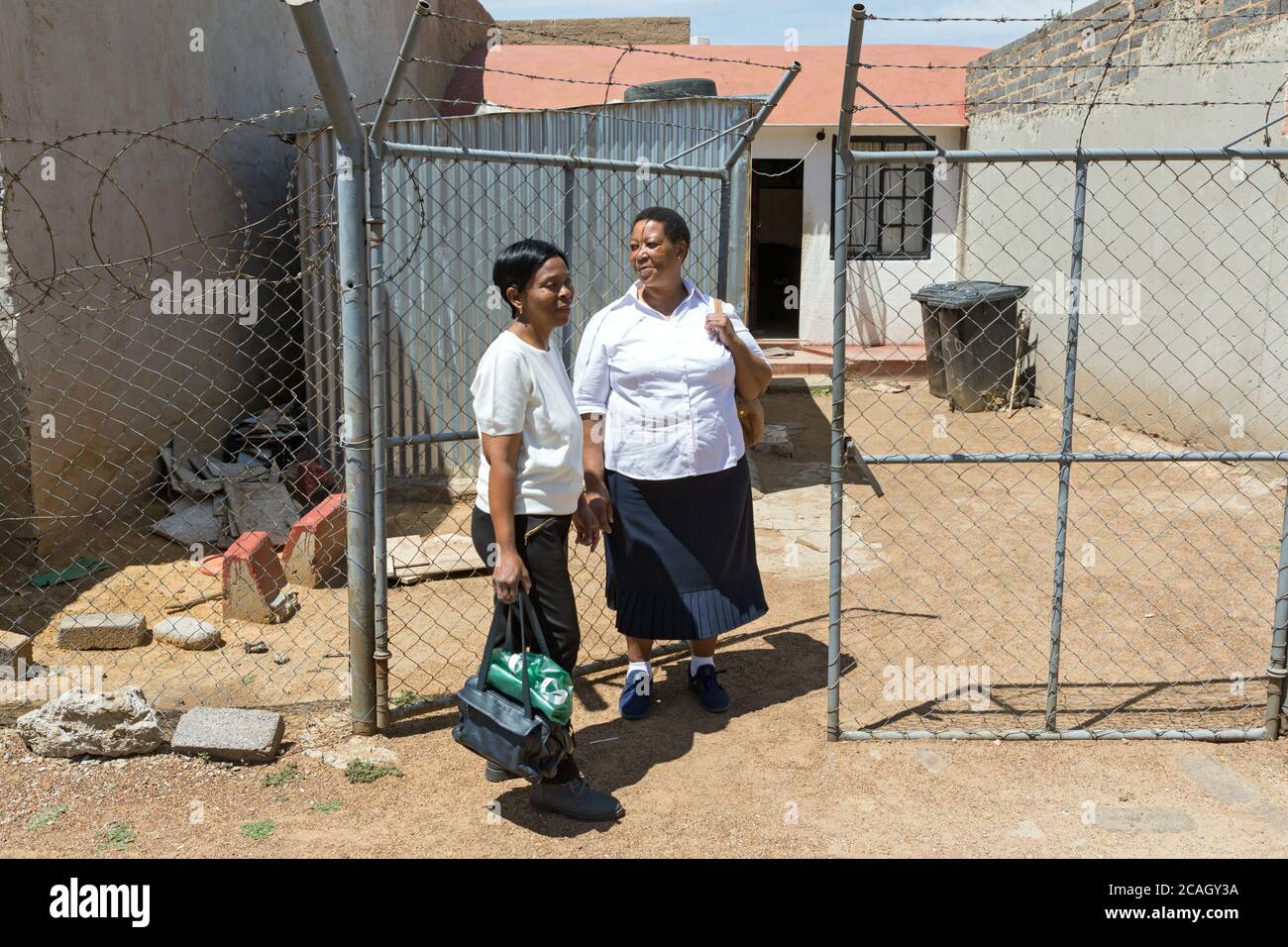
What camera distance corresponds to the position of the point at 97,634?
5.07 metres

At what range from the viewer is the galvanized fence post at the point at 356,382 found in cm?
374

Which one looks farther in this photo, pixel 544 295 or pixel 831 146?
pixel 831 146

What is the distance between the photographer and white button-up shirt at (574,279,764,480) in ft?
12.8

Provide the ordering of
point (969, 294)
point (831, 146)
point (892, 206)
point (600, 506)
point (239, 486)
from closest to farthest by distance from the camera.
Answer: point (600, 506), point (239, 486), point (969, 294), point (831, 146), point (892, 206)

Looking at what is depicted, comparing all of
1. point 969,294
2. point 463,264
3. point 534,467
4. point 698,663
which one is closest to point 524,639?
point 534,467

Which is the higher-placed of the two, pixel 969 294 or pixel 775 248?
pixel 775 248

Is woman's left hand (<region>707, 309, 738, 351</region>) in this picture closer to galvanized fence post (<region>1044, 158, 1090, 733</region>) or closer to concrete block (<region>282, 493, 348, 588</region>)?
galvanized fence post (<region>1044, 158, 1090, 733</region>)

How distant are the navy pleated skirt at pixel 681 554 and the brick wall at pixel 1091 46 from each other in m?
5.04

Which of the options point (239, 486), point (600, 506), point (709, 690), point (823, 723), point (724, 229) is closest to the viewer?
point (600, 506)

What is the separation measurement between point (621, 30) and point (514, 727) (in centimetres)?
1687

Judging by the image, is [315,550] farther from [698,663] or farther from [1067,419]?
[1067,419]

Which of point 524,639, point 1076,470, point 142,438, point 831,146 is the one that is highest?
point 831,146

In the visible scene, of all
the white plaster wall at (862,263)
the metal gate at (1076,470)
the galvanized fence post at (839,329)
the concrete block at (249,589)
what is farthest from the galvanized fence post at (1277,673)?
the white plaster wall at (862,263)

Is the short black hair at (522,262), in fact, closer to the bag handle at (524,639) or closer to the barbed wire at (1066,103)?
the bag handle at (524,639)
